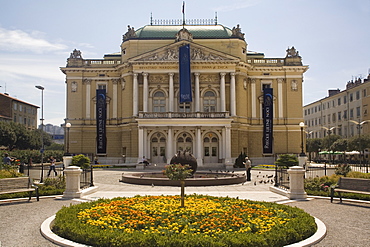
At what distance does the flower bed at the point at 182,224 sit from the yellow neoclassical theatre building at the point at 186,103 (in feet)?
130

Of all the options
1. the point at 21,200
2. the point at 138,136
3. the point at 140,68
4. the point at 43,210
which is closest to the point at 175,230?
the point at 43,210

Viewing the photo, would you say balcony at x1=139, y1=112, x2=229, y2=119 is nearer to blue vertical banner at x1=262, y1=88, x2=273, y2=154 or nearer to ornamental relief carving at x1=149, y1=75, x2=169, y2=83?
ornamental relief carving at x1=149, y1=75, x2=169, y2=83

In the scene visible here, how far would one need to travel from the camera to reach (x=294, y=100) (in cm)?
6469

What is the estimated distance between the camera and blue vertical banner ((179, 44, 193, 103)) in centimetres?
5688

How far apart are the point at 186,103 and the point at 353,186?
42.9m

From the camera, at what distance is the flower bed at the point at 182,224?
10.1 m

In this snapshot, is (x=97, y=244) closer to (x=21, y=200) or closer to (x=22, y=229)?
(x=22, y=229)

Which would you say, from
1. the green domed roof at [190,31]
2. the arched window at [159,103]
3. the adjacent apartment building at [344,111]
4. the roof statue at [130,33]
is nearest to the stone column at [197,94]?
the arched window at [159,103]

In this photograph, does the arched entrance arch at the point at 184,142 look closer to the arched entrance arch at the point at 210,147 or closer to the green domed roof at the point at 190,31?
the arched entrance arch at the point at 210,147

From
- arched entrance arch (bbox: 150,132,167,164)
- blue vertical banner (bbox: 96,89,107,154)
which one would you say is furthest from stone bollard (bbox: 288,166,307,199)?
blue vertical banner (bbox: 96,89,107,154)

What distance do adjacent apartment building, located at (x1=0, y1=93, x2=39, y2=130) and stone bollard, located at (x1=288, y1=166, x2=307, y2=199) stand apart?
87395 millimetres

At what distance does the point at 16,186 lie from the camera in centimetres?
1955

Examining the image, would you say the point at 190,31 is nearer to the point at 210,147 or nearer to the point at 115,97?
the point at 115,97

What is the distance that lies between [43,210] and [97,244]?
24.0 feet
